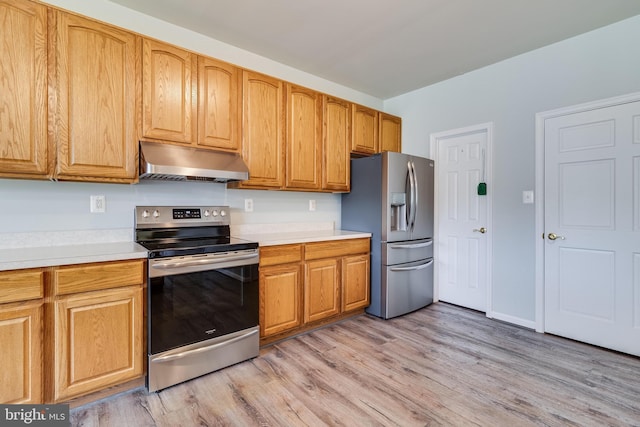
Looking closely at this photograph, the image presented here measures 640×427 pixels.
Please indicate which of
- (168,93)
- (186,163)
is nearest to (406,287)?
(186,163)

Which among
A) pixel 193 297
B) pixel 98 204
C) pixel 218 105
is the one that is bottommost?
pixel 193 297

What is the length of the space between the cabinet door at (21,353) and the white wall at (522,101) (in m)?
3.71

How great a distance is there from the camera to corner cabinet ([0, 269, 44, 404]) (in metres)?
1.52

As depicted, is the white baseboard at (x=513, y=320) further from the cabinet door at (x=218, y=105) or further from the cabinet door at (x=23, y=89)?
the cabinet door at (x=23, y=89)

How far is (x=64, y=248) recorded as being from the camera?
1.99m

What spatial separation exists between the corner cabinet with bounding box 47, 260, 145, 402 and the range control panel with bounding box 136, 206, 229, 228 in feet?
1.82

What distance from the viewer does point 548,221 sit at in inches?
112

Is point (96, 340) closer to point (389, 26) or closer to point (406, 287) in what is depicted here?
point (406, 287)

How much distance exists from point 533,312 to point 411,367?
5.14 ft

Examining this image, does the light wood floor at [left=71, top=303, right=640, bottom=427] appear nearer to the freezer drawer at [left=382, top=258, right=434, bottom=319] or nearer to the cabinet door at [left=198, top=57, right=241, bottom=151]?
the freezer drawer at [left=382, top=258, right=434, bottom=319]

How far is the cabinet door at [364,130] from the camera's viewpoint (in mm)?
3502

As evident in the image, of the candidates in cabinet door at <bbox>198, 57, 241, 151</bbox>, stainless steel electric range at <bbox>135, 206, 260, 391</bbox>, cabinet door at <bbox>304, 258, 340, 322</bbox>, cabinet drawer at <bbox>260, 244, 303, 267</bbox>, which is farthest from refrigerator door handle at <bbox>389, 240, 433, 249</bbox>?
cabinet door at <bbox>198, 57, 241, 151</bbox>

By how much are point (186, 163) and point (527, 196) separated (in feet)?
10.2

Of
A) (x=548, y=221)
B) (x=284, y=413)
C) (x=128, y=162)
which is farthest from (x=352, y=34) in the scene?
(x=284, y=413)
